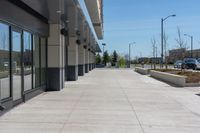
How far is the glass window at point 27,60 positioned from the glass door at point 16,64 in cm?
84

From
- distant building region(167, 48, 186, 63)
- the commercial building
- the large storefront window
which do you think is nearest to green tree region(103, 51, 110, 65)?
distant building region(167, 48, 186, 63)

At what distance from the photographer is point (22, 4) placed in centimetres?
1436

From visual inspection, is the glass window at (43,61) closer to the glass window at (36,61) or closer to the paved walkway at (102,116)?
the glass window at (36,61)

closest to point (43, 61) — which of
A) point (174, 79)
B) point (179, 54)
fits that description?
point (174, 79)

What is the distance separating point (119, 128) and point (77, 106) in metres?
4.24

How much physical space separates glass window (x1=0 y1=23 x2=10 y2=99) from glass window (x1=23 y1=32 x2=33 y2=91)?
8.59 feet

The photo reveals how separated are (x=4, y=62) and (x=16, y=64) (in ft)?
5.41

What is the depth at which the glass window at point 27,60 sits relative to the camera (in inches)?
615

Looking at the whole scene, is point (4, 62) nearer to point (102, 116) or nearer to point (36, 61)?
point (102, 116)

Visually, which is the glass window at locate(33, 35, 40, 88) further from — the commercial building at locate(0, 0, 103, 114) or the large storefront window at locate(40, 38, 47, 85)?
the large storefront window at locate(40, 38, 47, 85)

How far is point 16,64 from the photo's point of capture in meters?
14.1

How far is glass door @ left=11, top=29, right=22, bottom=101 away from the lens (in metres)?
13.5

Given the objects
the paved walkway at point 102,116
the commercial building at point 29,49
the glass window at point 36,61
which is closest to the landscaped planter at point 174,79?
the commercial building at point 29,49

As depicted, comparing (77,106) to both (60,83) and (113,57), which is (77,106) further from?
(113,57)
